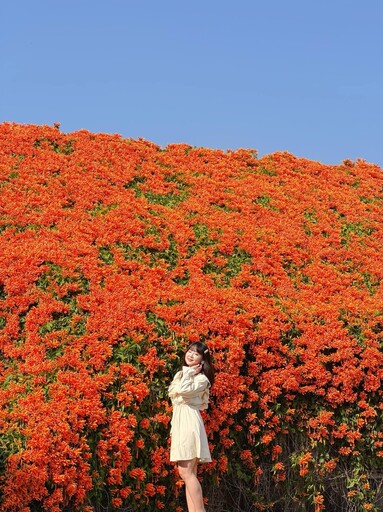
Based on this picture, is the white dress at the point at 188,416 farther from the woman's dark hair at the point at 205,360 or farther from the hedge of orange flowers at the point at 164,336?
the hedge of orange flowers at the point at 164,336

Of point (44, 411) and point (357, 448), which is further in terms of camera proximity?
point (357, 448)

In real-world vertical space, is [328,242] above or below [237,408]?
above

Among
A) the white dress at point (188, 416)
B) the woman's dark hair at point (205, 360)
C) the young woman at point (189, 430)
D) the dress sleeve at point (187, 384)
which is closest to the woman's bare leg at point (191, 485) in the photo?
the young woman at point (189, 430)

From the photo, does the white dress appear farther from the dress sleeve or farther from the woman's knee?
the woman's knee

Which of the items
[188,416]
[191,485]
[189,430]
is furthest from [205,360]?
[191,485]

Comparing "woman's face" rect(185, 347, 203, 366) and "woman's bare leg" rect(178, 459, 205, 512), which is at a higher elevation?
"woman's face" rect(185, 347, 203, 366)

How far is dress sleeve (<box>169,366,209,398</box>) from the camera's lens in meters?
6.99

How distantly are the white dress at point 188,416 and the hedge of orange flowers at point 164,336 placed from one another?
0.38 m

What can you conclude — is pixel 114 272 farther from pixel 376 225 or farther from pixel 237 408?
pixel 376 225

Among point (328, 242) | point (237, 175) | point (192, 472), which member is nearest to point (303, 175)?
point (237, 175)

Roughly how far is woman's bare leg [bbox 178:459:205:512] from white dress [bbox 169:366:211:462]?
13cm

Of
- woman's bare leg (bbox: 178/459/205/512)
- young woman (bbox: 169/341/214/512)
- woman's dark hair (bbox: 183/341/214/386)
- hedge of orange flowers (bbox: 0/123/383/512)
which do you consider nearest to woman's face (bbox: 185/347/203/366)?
woman's dark hair (bbox: 183/341/214/386)

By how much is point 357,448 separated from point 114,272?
152 inches

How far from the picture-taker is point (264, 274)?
10.8 meters
